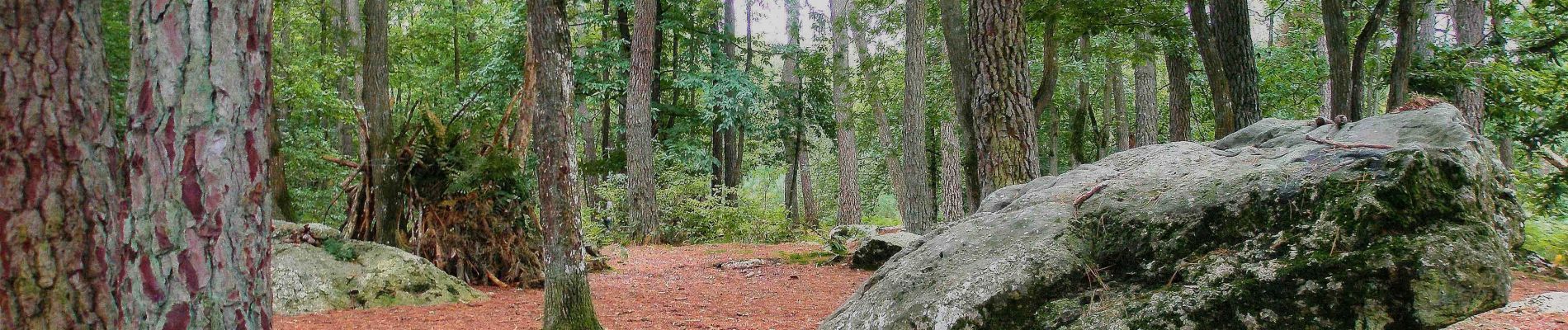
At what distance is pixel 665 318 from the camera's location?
21.9ft

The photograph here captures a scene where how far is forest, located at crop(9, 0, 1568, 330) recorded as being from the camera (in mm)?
2441

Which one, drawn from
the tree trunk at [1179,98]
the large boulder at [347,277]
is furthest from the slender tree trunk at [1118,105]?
the large boulder at [347,277]

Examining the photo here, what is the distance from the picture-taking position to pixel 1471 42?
37.4 feet

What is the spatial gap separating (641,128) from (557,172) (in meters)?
9.23

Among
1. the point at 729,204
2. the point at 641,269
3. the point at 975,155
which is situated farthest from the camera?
the point at 729,204

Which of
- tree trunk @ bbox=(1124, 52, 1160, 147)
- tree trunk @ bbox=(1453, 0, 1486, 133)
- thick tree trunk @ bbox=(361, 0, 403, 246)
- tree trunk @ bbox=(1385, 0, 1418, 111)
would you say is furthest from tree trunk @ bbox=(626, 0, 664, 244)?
tree trunk @ bbox=(1453, 0, 1486, 133)

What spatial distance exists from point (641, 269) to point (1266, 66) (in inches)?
537

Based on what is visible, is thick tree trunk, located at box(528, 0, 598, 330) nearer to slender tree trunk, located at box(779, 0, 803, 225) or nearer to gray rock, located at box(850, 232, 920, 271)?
gray rock, located at box(850, 232, 920, 271)

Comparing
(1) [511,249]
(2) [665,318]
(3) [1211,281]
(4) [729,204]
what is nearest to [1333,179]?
(3) [1211,281]

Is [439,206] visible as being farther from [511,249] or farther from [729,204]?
[729,204]

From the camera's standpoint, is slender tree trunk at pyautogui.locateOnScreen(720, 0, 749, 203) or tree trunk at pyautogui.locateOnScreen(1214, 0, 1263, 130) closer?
tree trunk at pyautogui.locateOnScreen(1214, 0, 1263, 130)

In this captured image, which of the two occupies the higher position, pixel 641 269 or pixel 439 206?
pixel 439 206

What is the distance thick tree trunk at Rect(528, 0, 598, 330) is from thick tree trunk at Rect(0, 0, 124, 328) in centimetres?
223

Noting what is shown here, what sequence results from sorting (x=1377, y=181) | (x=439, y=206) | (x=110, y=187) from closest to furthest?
1. (x=1377, y=181)
2. (x=110, y=187)
3. (x=439, y=206)
